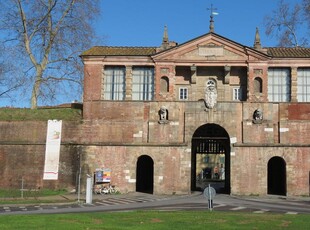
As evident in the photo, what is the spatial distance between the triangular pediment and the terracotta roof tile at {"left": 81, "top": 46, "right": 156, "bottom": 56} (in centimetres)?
159

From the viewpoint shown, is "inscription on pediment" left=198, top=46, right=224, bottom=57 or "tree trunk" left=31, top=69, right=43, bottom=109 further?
"tree trunk" left=31, top=69, right=43, bottom=109

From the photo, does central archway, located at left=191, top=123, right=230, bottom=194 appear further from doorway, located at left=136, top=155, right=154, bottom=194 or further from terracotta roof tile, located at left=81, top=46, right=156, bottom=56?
terracotta roof tile, located at left=81, top=46, right=156, bottom=56

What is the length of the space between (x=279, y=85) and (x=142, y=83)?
11.8 metres

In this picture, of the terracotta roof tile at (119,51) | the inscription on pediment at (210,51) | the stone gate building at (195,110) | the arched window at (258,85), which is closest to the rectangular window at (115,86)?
the stone gate building at (195,110)

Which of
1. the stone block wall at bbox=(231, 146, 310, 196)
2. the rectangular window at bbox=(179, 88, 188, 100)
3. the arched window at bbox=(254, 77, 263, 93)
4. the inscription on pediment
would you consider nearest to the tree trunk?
the rectangular window at bbox=(179, 88, 188, 100)

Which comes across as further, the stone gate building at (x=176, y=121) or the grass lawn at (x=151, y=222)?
the stone gate building at (x=176, y=121)

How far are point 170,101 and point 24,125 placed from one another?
12.2 m

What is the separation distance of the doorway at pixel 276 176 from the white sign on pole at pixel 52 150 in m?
18.3

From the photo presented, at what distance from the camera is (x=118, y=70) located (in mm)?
39344

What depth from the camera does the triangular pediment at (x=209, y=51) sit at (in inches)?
1483

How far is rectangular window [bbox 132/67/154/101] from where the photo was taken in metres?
38.9

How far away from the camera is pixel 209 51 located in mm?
38000

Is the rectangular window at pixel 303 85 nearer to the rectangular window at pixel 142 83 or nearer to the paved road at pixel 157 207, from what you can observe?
the paved road at pixel 157 207

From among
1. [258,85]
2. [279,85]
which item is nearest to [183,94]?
[258,85]
